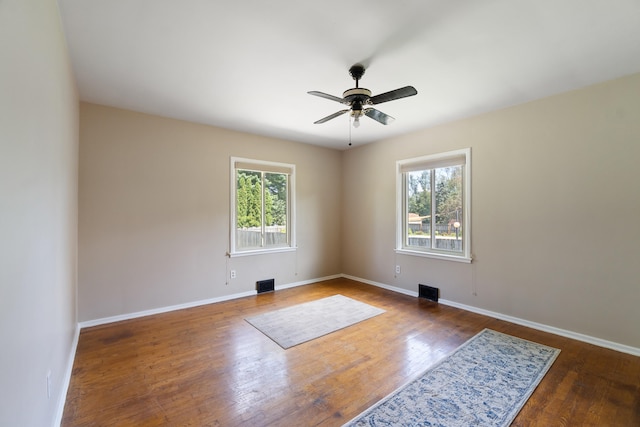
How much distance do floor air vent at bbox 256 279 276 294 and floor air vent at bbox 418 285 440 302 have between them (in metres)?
2.45

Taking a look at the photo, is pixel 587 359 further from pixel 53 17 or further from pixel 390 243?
pixel 53 17

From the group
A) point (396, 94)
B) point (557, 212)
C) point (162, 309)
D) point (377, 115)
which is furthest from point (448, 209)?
point (162, 309)

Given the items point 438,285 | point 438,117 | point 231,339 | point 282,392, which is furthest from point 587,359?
point 231,339

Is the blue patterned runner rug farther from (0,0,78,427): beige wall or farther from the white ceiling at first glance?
the white ceiling

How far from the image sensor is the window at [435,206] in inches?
160

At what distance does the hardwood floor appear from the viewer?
1.94 metres

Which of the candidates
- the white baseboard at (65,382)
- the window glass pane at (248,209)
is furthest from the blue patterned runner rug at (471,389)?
the window glass pane at (248,209)

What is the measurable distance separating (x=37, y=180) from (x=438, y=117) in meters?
4.15

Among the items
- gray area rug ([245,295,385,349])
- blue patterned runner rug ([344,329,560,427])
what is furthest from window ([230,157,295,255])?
blue patterned runner rug ([344,329,560,427])

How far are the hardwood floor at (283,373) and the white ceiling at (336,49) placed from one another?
2.70 m

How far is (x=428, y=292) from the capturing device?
4.39 meters

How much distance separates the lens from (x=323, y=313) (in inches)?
151

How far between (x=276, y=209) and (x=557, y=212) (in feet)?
13.1

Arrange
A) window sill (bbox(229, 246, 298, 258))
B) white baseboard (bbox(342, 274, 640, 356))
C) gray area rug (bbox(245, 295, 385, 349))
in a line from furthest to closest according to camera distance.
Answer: window sill (bbox(229, 246, 298, 258)) < gray area rug (bbox(245, 295, 385, 349)) < white baseboard (bbox(342, 274, 640, 356))
